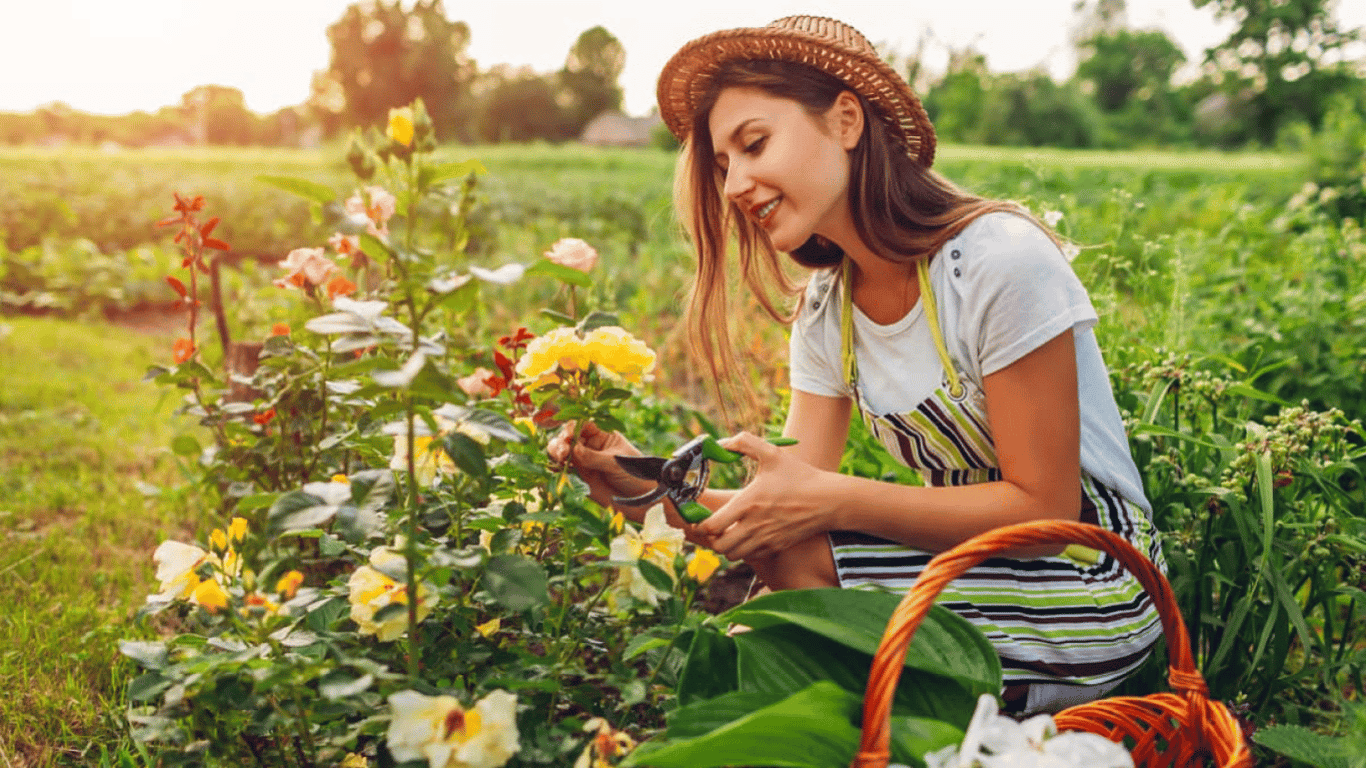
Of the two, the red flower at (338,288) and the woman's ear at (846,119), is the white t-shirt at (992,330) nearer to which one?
the woman's ear at (846,119)

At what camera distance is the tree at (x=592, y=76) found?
2044 inches

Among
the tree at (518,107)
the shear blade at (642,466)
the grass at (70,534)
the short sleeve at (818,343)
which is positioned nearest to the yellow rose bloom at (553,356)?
the shear blade at (642,466)

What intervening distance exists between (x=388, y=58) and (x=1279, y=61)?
118ft

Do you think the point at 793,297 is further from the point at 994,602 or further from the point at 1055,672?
the point at 1055,672

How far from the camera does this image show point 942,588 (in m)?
0.97

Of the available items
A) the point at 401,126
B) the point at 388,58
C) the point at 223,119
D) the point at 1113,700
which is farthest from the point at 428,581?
the point at 223,119

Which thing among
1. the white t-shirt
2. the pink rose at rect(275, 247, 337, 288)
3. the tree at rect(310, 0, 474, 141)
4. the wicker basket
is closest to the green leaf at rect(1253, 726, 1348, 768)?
the wicker basket

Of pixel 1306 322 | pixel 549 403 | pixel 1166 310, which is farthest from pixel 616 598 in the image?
pixel 1306 322

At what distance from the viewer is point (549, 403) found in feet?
4.71

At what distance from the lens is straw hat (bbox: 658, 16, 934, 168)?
152 centimetres

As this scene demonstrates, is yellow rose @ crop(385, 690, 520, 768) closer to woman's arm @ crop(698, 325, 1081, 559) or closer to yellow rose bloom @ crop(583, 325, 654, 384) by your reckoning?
yellow rose bloom @ crop(583, 325, 654, 384)

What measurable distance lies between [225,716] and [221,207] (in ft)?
27.1

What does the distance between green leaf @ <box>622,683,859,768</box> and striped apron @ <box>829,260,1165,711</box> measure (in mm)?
537

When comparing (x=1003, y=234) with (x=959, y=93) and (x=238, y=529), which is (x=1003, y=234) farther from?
(x=959, y=93)
